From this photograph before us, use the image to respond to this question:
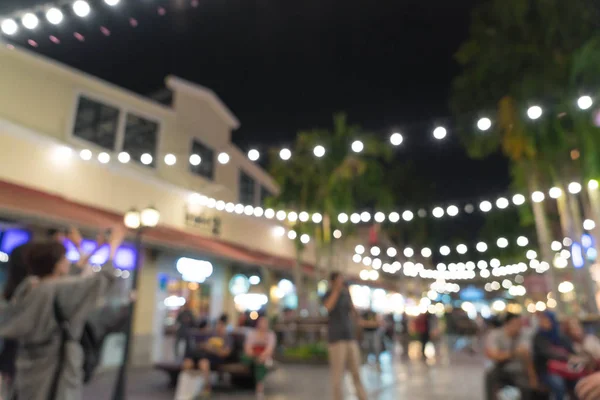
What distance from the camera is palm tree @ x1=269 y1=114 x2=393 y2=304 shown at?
58.4ft

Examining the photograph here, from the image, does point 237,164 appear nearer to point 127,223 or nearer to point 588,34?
point 127,223

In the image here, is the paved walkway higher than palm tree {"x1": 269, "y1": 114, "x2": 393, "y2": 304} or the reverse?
the reverse

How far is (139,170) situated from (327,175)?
737cm

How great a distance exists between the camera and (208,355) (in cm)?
845

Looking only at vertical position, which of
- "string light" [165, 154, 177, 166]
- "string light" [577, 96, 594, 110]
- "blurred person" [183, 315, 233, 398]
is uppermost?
"string light" [165, 154, 177, 166]

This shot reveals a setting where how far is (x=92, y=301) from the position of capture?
2.45 m

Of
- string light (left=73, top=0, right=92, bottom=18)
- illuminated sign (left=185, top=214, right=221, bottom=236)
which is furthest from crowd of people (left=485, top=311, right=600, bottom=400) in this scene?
illuminated sign (left=185, top=214, right=221, bottom=236)

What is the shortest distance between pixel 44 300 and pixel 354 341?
443 centimetres

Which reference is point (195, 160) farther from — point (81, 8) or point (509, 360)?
point (509, 360)

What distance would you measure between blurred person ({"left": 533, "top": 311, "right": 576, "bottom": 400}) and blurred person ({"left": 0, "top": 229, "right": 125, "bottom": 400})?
4947mm

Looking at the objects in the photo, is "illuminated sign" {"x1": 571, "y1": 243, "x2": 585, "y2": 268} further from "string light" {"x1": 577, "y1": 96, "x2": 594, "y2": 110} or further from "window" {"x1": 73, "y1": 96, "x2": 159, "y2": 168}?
"window" {"x1": 73, "y1": 96, "x2": 159, "y2": 168}

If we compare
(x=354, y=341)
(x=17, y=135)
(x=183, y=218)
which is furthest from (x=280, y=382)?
(x=17, y=135)

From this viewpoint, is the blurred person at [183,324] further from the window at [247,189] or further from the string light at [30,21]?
the string light at [30,21]

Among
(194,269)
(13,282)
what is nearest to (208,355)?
(13,282)
